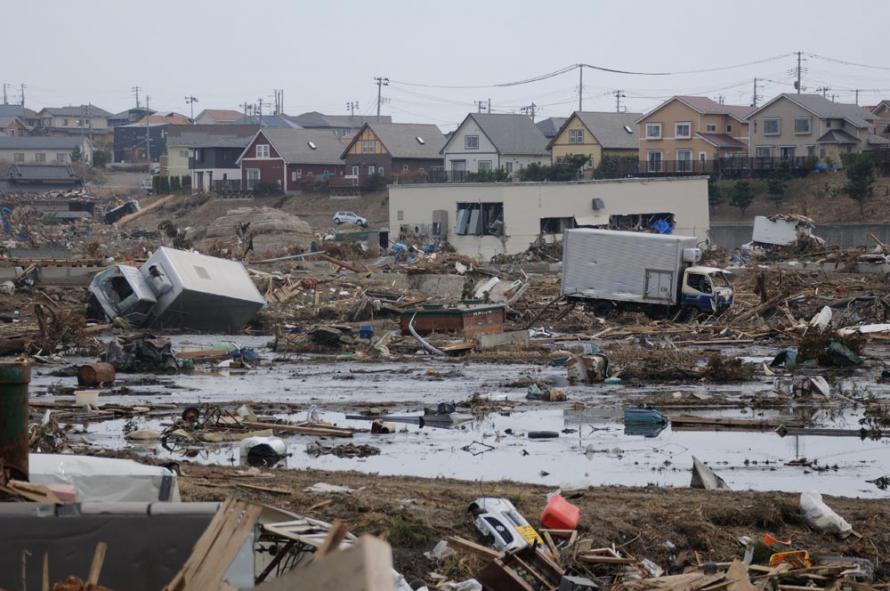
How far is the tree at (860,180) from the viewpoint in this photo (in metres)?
61.6

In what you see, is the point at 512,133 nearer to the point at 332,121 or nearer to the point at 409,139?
the point at 409,139

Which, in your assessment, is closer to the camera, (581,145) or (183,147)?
(581,145)

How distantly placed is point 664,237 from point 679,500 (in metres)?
21.3

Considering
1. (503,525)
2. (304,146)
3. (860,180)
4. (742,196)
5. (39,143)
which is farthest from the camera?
(39,143)

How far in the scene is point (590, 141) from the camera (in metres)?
79.2

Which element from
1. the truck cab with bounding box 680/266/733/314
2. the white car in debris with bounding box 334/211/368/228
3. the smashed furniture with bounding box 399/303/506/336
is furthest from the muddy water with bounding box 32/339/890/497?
the white car in debris with bounding box 334/211/368/228

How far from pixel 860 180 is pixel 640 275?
33606mm

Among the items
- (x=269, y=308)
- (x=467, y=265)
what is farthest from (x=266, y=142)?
(x=269, y=308)

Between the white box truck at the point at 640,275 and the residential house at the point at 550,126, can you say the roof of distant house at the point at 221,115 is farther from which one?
the white box truck at the point at 640,275

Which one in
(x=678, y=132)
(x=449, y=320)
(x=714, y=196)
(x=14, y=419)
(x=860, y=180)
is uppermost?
(x=678, y=132)

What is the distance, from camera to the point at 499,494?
11344 mm

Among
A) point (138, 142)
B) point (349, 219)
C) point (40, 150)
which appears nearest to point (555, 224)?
point (349, 219)

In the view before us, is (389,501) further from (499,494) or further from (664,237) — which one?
(664,237)

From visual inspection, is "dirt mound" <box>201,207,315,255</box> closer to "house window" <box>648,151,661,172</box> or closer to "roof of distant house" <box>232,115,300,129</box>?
"house window" <box>648,151,661,172</box>
